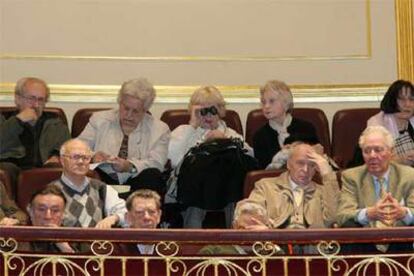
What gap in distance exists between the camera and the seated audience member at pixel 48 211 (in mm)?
7133

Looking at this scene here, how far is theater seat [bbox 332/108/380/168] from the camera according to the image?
9055mm

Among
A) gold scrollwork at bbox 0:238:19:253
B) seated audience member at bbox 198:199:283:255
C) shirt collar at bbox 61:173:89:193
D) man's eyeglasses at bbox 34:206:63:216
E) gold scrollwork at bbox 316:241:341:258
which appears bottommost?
gold scrollwork at bbox 316:241:341:258

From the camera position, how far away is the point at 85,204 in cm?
767

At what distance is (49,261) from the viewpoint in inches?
260

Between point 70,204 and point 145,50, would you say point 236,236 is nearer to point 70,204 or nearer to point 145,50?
point 70,204

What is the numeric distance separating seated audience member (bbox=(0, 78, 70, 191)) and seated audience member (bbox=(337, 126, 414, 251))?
195 centimetres

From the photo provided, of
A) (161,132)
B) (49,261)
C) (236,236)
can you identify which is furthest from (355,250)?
(161,132)

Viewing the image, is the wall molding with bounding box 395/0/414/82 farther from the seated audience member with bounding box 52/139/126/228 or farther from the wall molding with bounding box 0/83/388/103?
the seated audience member with bounding box 52/139/126/228

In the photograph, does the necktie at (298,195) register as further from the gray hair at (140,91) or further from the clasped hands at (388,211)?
the gray hair at (140,91)

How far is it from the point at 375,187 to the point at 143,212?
129 centimetres

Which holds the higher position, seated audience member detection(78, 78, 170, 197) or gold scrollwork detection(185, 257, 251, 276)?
seated audience member detection(78, 78, 170, 197)

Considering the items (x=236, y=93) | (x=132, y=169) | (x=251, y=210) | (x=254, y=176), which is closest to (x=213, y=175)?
(x=254, y=176)

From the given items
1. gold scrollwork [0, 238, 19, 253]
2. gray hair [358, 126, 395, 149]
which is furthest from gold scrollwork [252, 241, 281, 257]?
gray hair [358, 126, 395, 149]

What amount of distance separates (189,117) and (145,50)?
3.74ft
